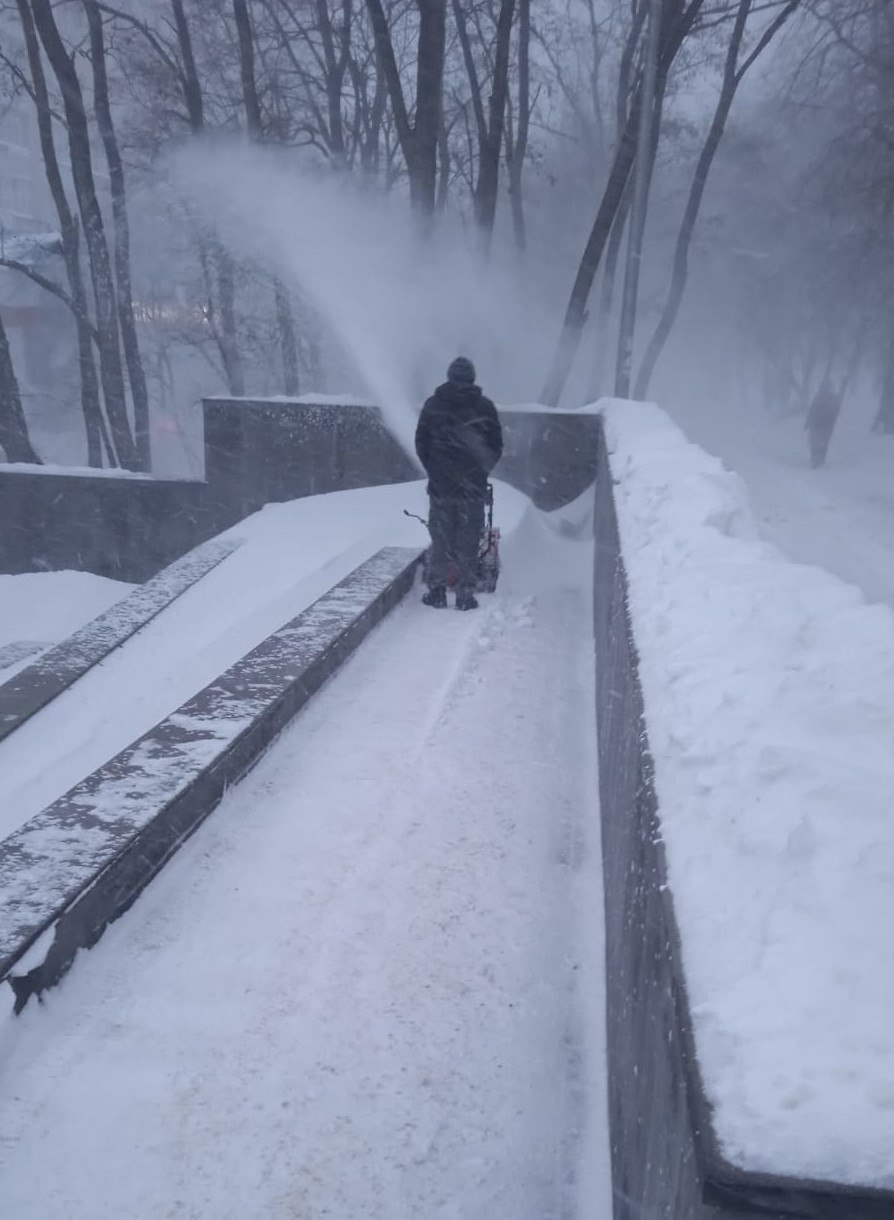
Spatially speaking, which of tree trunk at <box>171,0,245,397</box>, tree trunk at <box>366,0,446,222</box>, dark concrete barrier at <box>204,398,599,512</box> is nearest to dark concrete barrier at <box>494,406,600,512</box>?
dark concrete barrier at <box>204,398,599,512</box>

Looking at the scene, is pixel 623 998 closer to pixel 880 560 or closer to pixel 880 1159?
pixel 880 1159

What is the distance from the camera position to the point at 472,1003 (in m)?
3.23

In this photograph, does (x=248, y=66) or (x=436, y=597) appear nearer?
(x=436, y=597)

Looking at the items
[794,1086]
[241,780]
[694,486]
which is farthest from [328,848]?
[694,486]

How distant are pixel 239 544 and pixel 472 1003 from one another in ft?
25.1

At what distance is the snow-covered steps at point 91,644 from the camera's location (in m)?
6.68

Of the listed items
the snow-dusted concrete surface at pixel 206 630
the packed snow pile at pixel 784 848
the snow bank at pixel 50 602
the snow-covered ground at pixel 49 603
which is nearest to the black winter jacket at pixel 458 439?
the snow-dusted concrete surface at pixel 206 630

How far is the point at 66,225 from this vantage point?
2147cm

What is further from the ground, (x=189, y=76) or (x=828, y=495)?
(x=189, y=76)

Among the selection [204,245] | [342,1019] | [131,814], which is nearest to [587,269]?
[204,245]

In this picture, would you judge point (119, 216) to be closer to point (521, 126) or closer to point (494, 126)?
point (494, 126)

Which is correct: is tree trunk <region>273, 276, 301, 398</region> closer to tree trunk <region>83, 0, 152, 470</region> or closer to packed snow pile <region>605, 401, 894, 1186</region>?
tree trunk <region>83, 0, 152, 470</region>

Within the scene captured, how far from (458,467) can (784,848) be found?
571cm

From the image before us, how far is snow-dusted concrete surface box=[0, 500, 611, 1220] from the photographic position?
2590mm
